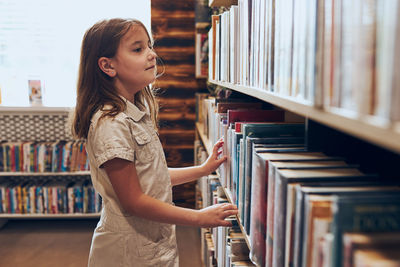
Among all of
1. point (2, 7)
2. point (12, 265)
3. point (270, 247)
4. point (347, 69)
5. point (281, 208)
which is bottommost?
point (12, 265)

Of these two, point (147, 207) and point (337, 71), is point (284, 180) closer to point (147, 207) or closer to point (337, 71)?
point (337, 71)

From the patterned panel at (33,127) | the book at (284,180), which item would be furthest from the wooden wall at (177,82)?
the book at (284,180)

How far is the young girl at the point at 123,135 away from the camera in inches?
48.5

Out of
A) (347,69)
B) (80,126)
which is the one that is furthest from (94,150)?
(347,69)

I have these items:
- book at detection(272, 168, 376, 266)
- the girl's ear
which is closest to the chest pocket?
the girl's ear

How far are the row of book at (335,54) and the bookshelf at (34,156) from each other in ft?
8.68

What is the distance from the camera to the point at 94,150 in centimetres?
124

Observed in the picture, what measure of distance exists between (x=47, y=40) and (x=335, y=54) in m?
3.41

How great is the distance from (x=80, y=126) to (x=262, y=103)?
2.37 feet

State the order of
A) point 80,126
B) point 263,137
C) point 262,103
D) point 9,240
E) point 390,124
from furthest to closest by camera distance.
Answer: point 9,240 → point 262,103 → point 80,126 → point 263,137 → point 390,124

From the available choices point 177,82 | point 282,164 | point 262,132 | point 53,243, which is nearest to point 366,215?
point 282,164

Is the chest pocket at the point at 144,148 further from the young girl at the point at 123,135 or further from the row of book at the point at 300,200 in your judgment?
the row of book at the point at 300,200

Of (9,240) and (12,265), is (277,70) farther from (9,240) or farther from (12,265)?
(9,240)

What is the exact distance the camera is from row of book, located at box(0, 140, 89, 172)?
10.3 ft
